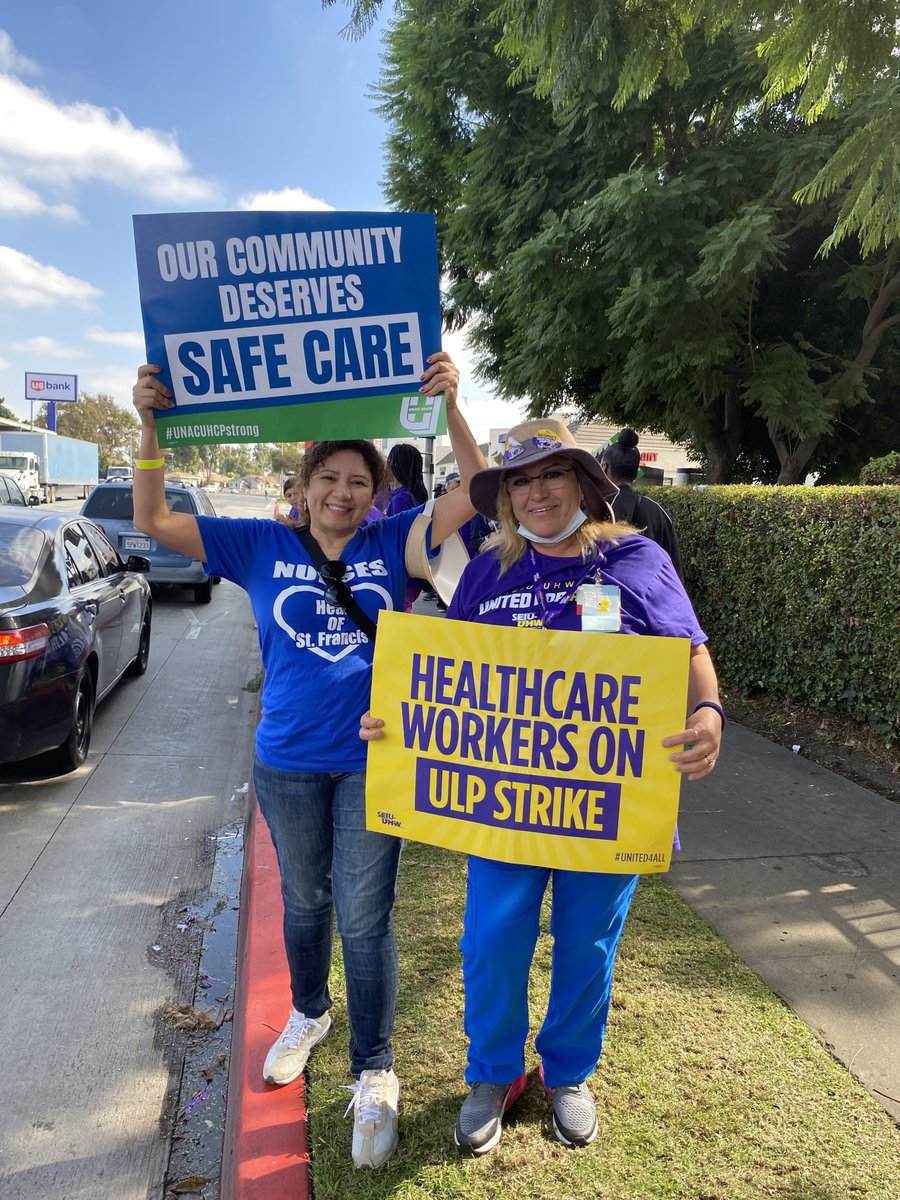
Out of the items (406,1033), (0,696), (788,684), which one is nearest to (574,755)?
(406,1033)

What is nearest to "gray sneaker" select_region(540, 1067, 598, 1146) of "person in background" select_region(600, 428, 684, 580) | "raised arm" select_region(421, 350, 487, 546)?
"raised arm" select_region(421, 350, 487, 546)

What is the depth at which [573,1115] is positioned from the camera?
2270 mm

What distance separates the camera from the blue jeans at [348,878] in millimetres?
2238

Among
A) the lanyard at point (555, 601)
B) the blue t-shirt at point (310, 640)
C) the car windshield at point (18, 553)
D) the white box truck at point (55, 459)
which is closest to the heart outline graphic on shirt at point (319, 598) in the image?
the blue t-shirt at point (310, 640)

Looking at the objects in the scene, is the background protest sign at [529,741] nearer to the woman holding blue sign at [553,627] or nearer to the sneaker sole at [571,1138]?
the woman holding blue sign at [553,627]

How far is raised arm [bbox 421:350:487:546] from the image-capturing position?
2.30m

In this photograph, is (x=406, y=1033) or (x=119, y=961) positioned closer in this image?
(x=406, y=1033)

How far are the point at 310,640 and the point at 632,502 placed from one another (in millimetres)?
2386

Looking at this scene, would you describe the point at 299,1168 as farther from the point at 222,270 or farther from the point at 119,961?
the point at 222,270

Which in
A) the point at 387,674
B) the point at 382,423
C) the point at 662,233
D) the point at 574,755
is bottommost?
the point at 574,755

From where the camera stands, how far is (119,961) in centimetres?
335

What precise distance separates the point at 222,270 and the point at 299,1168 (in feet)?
8.34

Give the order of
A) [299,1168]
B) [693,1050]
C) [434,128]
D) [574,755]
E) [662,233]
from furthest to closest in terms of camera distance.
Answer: [434,128] < [662,233] < [693,1050] < [299,1168] < [574,755]

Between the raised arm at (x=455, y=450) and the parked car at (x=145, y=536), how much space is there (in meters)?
10.2
